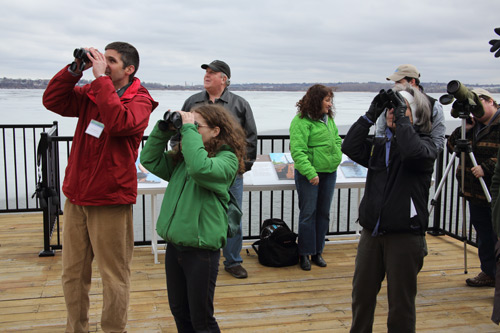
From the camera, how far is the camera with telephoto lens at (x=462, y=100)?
136 inches

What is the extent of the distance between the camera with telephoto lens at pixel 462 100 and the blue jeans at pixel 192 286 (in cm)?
213

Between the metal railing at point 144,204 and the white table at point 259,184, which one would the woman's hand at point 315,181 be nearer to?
the white table at point 259,184

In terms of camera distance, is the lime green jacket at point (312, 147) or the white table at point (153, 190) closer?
the lime green jacket at point (312, 147)

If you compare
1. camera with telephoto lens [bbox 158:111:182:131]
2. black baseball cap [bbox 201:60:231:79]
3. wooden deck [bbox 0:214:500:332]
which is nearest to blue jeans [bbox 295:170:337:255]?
wooden deck [bbox 0:214:500:332]

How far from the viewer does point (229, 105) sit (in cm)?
396

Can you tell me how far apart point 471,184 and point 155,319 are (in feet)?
8.99

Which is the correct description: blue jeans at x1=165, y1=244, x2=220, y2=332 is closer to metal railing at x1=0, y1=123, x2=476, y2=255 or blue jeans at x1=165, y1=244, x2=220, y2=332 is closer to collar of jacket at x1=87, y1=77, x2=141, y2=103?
collar of jacket at x1=87, y1=77, x2=141, y2=103

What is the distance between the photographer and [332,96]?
4.28 metres

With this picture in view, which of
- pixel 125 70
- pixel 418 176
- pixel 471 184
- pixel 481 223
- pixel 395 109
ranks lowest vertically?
pixel 481 223

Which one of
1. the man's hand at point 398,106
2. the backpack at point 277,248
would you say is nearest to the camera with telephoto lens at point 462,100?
the man's hand at point 398,106

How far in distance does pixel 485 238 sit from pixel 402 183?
1.99m

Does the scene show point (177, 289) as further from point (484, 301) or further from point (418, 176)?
point (484, 301)

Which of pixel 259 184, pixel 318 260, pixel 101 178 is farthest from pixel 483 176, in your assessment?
pixel 101 178

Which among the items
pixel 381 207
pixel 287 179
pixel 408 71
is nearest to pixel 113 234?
pixel 381 207
